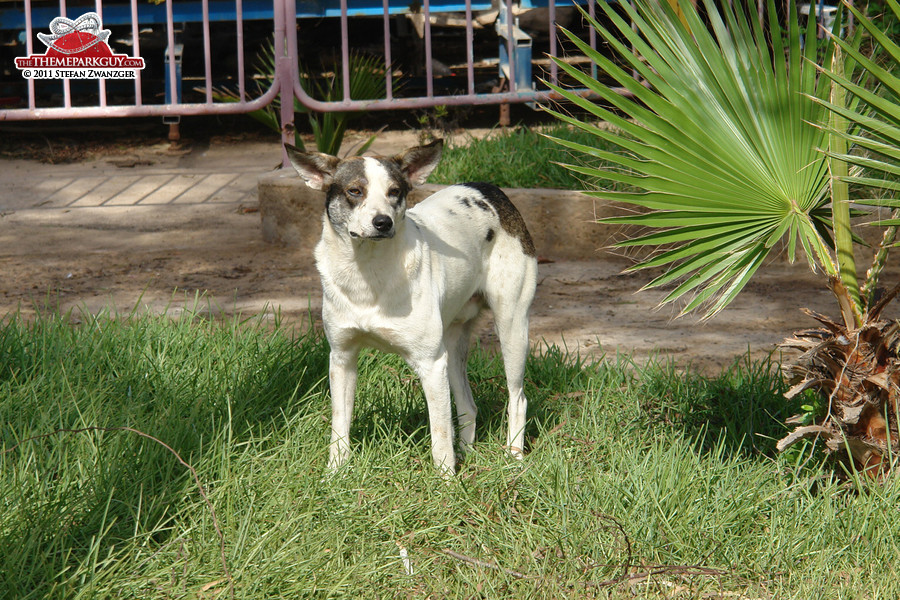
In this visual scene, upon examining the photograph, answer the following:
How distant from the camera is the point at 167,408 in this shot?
348cm

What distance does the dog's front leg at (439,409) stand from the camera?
3.32 meters

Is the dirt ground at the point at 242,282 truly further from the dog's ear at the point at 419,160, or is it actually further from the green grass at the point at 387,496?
the dog's ear at the point at 419,160

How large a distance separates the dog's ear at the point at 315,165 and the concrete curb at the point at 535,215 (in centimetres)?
315

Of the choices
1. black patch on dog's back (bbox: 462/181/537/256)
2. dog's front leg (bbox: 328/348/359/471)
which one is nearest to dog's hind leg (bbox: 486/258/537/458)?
black patch on dog's back (bbox: 462/181/537/256)

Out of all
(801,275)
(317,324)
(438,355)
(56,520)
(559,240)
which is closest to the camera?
(56,520)

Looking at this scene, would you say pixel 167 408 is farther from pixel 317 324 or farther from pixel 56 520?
pixel 317 324

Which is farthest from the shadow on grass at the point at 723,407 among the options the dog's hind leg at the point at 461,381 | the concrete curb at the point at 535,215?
the concrete curb at the point at 535,215

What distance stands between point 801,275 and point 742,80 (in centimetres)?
368

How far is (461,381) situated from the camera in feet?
12.5

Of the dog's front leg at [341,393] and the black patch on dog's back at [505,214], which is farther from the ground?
the black patch on dog's back at [505,214]

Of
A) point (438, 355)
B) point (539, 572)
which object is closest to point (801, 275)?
point (438, 355)

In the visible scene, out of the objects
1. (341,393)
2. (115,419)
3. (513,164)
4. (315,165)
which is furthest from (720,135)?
(513,164)

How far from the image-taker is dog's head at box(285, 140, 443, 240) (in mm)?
3135

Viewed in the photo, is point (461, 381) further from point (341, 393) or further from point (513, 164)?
point (513, 164)
